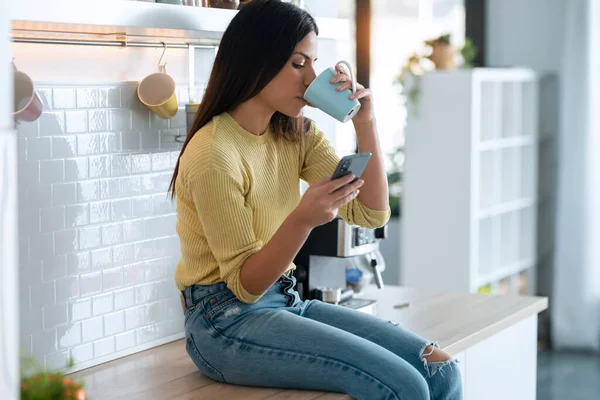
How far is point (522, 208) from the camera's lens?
546 centimetres

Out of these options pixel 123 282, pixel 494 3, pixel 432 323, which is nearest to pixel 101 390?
pixel 123 282

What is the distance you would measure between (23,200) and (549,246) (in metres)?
4.20

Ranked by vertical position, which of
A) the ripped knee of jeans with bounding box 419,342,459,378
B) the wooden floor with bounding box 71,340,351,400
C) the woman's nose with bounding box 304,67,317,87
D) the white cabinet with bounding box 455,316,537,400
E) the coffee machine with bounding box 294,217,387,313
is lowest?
the white cabinet with bounding box 455,316,537,400

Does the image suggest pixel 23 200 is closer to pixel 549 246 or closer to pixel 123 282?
pixel 123 282

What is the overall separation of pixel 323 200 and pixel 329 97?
30cm

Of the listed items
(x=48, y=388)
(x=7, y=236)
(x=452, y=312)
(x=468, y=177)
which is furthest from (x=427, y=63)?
(x=7, y=236)

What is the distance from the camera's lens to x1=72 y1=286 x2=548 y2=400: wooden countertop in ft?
6.72

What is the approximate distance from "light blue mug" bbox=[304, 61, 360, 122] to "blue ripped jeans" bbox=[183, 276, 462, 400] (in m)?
0.43

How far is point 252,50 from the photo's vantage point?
6.80 feet

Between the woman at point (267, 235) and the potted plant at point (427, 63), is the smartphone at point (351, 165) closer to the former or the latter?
the woman at point (267, 235)

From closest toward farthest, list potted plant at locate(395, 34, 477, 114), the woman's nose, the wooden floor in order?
the wooden floor, the woman's nose, potted plant at locate(395, 34, 477, 114)

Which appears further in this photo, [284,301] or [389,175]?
[389,175]

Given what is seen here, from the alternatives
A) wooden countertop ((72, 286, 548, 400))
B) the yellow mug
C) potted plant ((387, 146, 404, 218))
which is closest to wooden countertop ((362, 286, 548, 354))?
Answer: wooden countertop ((72, 286, 548, 400))

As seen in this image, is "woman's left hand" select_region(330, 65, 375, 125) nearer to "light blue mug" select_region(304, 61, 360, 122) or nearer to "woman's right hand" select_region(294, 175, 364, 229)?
"light blue mug" select_region(304, 61, 360, 122)
